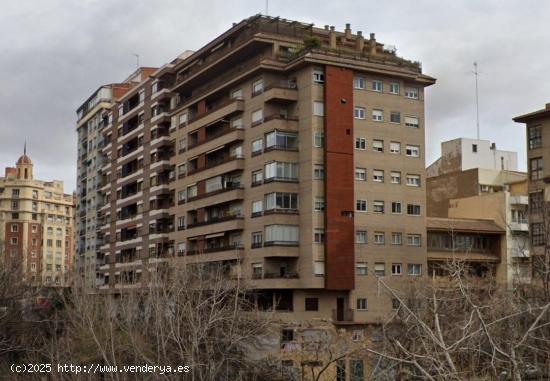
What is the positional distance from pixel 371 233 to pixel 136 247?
29.2m

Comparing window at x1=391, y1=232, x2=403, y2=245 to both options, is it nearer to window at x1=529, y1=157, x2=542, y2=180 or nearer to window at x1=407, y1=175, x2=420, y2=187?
window at x1=407, y1=175, x2=420, y2=187

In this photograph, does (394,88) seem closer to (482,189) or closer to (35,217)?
(482,189)

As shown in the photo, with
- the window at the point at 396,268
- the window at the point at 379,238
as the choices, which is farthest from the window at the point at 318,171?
the window at the point at 396,268

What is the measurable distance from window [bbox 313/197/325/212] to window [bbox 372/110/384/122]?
8134 millimetres

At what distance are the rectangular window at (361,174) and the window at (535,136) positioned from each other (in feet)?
57.1

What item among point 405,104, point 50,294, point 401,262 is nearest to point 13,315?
point 50,294

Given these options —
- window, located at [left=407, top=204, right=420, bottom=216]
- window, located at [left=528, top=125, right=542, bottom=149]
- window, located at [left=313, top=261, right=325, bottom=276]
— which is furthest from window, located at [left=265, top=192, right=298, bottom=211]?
window, located at [left=528, top=125, right=542, bottom=149]

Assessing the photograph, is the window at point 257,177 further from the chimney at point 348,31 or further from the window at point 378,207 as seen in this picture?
the chimney at point 348,31

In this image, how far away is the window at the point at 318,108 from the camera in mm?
54969

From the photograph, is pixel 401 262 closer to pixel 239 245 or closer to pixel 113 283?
pixel 239 245

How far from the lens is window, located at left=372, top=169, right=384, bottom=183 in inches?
2263

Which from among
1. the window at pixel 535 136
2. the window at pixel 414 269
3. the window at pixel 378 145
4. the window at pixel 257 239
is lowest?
the window at pixel 414 269

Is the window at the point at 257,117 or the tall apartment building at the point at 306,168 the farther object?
the window at the point at 257,117

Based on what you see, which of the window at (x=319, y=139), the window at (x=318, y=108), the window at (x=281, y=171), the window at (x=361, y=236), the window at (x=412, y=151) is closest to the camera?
the window at (x=319, y=139)
